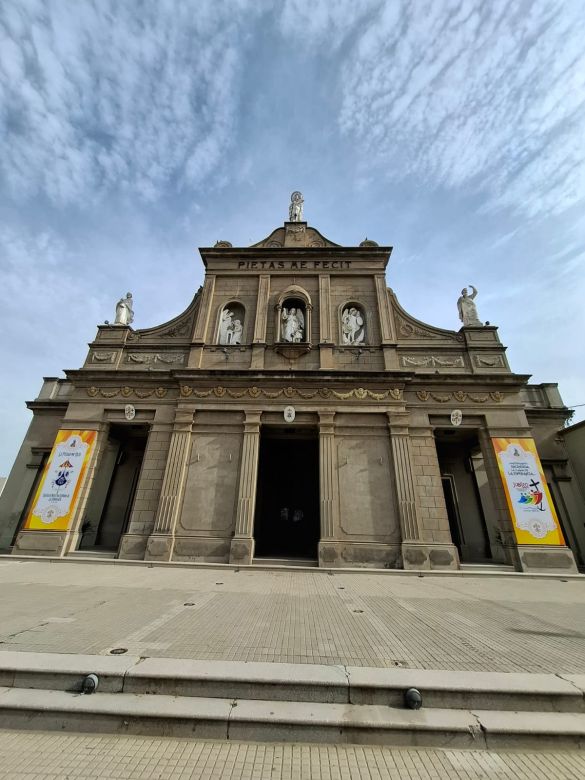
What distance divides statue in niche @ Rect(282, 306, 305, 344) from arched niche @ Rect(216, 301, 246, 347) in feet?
6.99

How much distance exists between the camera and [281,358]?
15.5 metres

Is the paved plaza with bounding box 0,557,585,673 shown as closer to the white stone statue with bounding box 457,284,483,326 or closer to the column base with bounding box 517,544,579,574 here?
the column base with bounding box 517,544,579,574

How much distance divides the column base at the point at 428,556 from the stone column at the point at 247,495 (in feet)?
18.6

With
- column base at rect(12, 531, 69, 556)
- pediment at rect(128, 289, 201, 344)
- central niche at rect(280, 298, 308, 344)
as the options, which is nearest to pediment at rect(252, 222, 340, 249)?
central niche at rect(280, 298, 308, 344)

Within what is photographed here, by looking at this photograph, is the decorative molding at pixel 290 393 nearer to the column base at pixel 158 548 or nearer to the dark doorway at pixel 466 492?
the dark doorway at pixel 466 492

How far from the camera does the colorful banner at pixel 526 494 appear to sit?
12137mm

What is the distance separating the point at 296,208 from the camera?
2023 cm

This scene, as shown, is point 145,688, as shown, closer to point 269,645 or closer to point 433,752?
point 269,645

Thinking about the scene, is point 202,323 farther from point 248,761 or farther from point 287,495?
point 248,761

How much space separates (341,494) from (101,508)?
38.0 feet

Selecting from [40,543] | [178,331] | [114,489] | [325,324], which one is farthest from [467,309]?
[40,543]

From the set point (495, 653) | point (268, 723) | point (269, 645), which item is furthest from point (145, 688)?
point (495, 653)

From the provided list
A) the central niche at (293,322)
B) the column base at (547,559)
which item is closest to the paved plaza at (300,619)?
the column base at (547,559)

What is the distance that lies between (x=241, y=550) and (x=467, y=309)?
15.4 metres
